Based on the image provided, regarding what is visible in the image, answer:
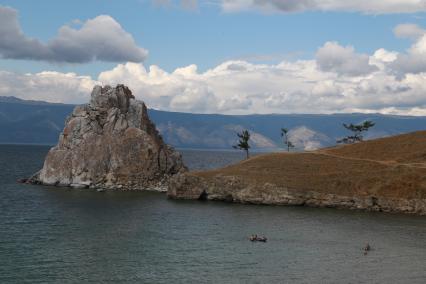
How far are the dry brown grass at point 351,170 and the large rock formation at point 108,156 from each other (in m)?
29.8

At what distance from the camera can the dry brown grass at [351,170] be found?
134 meters

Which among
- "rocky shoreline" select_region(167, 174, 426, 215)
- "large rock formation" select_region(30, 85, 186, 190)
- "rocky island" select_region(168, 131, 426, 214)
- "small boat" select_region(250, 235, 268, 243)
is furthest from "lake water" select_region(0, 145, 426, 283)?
"large rock formation" select_region(30, 85, 186, 190)

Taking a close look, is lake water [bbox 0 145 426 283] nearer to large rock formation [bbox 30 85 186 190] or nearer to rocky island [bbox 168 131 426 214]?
rocky island [bbox 168 131 426 214]

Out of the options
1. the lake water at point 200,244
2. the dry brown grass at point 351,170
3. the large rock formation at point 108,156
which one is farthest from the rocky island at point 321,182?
the large rock formation at point 108,156

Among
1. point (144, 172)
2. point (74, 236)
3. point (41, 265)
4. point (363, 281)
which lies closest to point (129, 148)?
point (144, 172)

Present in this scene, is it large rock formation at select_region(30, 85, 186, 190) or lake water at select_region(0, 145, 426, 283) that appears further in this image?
large rock formation at select_region(30, 85, 186, 190)

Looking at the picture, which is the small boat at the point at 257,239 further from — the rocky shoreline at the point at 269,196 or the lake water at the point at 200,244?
the rocky shoreline at the point at 269,196

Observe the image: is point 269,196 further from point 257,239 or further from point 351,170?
point 257,239

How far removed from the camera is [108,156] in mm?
170250

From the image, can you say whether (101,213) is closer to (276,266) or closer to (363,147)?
(276,266)

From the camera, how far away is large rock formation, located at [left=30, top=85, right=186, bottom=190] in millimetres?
169250

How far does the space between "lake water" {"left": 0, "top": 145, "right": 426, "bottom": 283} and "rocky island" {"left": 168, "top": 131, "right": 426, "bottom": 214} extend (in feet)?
19.6

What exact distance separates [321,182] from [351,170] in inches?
445

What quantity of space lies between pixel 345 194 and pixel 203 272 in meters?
73.5
